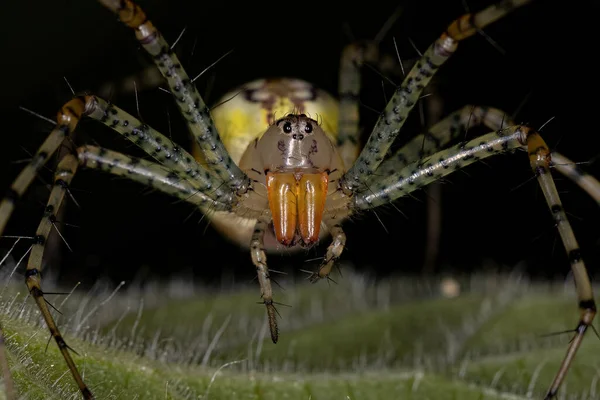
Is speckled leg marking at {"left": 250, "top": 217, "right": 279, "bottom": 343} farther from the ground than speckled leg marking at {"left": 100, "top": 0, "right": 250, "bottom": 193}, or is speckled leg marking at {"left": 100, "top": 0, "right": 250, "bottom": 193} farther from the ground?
speckled leg marking at {"left": 100, "top": 0, "right": 250, "bottom": 193}

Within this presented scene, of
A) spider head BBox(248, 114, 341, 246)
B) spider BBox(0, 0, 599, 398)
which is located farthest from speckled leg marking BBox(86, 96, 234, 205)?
spider head BBox(248, 114, 341, 246)

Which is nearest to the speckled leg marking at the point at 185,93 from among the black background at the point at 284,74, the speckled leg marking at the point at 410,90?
the speckled leg marking at the point at 410,90

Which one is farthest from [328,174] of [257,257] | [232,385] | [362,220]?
[232,385]

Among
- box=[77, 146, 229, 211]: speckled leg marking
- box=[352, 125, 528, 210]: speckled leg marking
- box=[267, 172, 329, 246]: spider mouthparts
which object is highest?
box=[352, 125, 528, 210]: speckled leg marking

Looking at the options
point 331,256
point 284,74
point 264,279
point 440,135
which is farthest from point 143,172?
point 284,74

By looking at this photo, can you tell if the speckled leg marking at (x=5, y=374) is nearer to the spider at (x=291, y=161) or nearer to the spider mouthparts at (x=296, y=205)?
the spider at (x=291, y=161)

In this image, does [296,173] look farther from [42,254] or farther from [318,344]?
[42,254]

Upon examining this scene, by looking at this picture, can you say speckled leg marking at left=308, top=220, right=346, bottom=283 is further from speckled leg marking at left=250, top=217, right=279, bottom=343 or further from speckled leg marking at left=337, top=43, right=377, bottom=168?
speckled leg marking at left=337, top=43, right=377, bottom=168
